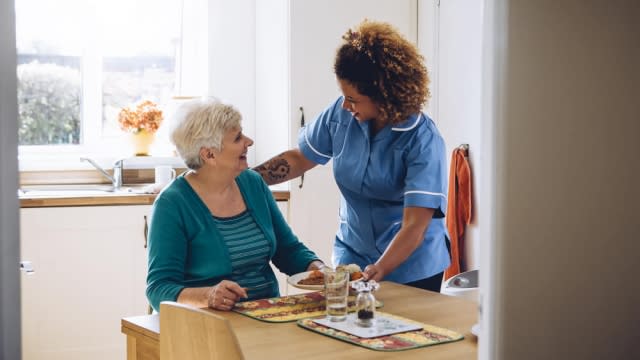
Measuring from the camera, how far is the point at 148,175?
159 inches

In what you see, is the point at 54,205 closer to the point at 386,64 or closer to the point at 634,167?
the point at 386,64

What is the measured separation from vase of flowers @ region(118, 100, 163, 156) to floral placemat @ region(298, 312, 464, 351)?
7.91ft

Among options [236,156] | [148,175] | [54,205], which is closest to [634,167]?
[236,156]

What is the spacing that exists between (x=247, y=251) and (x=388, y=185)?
1.52ft

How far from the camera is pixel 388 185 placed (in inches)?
89.4

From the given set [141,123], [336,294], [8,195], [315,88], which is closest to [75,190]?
[141,123]

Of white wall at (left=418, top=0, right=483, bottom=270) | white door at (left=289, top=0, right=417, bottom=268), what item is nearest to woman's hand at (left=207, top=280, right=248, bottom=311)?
white wall at (left=418, top=0, right=483, bottom=270)

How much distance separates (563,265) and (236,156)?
5.94ft

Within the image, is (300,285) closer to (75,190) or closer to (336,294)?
(336,294)

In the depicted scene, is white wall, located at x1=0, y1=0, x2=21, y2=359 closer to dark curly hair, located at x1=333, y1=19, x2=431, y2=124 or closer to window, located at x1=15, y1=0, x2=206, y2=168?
dark curly hair, located at x1=333, y1=19, x2=431, y2=124

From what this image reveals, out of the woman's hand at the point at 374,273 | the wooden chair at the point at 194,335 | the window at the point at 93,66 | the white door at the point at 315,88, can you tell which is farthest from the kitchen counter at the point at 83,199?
the wooden chair at the point at 194,335

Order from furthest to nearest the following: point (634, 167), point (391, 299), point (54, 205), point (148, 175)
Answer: point (148, 175) < point (54, 205) < point (391, 299) < point (634, 167)

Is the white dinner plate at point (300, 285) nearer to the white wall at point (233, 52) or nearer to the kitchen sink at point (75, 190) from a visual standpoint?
the kitchen sink at point (75, 190)

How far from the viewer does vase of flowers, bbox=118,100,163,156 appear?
3904mm
